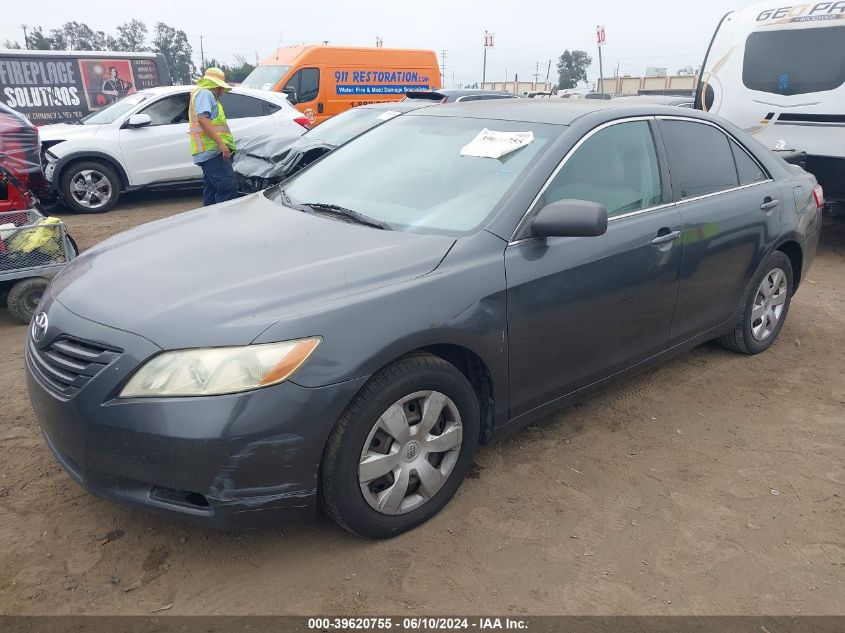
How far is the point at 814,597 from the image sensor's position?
247cm

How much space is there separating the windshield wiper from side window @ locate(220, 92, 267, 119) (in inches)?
313

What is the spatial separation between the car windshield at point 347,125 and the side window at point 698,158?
4393mm

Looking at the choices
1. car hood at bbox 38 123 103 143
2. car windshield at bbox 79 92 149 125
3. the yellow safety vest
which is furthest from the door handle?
car windshield at bbox 79 92 149 125

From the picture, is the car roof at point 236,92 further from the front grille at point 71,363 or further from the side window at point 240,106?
the front grille at point 71,363

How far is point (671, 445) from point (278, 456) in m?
2.11

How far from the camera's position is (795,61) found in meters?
7.18

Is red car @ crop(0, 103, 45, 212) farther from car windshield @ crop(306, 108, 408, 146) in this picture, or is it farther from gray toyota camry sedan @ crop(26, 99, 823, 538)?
gray toyota camry sedan @ crop(26, 99, 823, 538)

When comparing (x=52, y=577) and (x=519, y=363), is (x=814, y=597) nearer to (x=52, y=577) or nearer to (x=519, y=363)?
(x=519, y=363)

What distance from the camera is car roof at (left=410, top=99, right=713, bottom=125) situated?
3.39m

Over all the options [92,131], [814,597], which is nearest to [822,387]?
[814,597]


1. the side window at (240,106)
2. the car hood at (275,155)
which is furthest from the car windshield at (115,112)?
the car hood at (275,155)

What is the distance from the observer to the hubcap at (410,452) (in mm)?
2525

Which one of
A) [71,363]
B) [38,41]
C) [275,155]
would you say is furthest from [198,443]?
[38,41]

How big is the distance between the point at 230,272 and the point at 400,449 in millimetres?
924
